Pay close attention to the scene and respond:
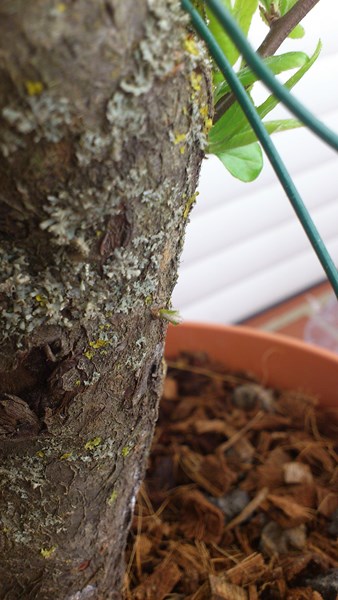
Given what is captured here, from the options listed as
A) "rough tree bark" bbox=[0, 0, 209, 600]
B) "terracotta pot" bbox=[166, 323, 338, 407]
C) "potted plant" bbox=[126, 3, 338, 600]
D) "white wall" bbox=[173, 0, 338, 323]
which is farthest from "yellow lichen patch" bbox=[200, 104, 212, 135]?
"white wall" bbox=[173, 0, 338, 323]

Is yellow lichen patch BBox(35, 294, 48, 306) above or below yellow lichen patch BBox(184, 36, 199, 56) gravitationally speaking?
below

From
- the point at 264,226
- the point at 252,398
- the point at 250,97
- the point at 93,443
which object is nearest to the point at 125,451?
the point at 93,443

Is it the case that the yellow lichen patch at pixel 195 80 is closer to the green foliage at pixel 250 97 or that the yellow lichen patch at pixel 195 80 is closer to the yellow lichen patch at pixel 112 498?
the green foliage at pixel 250 97

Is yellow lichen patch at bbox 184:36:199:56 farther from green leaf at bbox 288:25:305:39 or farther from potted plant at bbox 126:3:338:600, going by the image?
potted plant at bbox 126:3:338:600

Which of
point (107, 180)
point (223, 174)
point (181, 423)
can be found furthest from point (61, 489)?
point (223, 174)

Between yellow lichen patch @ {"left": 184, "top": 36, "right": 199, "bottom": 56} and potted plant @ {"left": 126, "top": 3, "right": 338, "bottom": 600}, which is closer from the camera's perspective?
yellow lichen patch @ {"left": 184, "top": 36, "right": 199, "bottom": 56}

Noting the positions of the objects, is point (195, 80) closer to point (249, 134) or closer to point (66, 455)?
point (249, 134)

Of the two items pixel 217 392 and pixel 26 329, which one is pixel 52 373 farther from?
pixel 217 392
